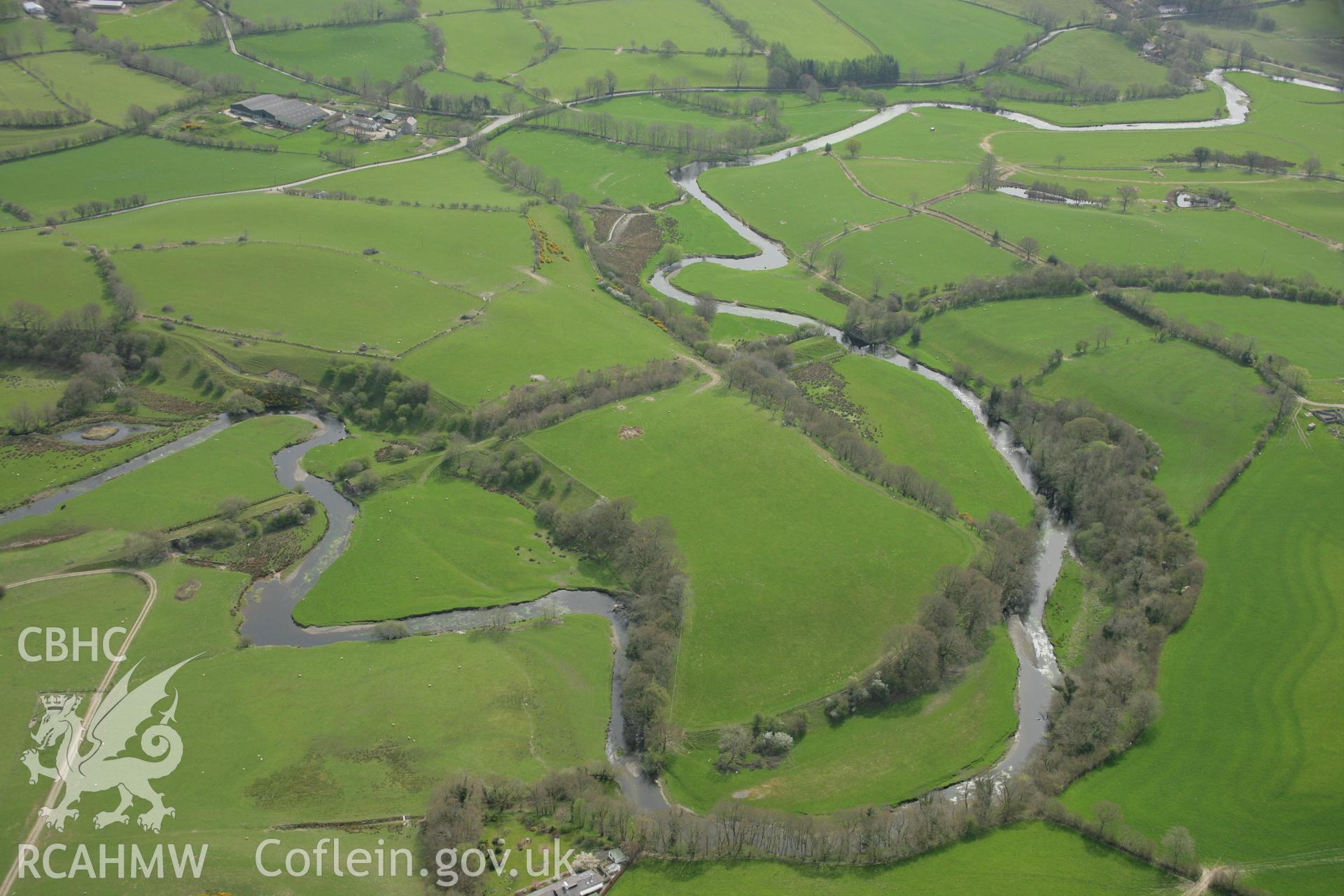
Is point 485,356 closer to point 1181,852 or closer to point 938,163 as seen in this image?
point 1181,852

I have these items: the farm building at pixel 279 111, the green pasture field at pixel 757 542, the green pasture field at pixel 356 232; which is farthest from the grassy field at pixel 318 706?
the farm building at pixel 279 111

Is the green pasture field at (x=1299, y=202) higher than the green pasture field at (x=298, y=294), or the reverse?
the green pasture field at (x=1299, y=202)

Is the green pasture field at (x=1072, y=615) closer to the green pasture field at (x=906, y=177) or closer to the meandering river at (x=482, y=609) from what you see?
the meandering river at (x=482, y=609)

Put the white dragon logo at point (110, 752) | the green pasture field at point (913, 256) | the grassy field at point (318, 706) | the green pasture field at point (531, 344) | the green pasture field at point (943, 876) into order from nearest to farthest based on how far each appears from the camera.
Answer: the green pasture field at point (943, 876), the white dragon logo at point (110, 752), the grassy field at point (318, 706), the green pasture field at point (531, 344), the green pasture field at point (913, 256)

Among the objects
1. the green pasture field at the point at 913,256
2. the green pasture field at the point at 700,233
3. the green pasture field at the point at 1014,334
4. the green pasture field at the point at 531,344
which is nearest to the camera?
the green pasture field at the point at 531,344

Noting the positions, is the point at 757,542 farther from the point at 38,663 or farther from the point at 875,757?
the point at 38,663

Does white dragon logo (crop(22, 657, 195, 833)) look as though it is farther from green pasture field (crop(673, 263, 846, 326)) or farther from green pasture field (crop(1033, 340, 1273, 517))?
green pasture field (crop(1033, 340, 1273, 517))

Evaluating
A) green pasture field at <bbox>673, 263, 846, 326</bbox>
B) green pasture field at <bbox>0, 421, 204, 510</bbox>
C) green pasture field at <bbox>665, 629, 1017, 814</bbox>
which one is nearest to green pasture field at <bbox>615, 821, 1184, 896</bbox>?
green pasture field at <bbox>665, 629, 1017, 814</bbox>

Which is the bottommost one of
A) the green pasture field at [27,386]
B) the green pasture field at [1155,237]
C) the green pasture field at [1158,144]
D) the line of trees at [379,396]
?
the green pasture field at [27,386]
